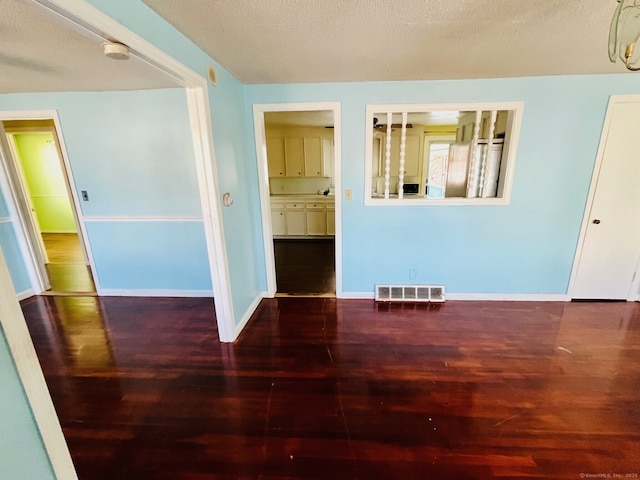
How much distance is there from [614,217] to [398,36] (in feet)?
9.15

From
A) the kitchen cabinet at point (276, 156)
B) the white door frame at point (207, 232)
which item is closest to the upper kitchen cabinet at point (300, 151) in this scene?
the kitchen cabinet at point (276, 156)

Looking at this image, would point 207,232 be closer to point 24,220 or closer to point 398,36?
point 398,36

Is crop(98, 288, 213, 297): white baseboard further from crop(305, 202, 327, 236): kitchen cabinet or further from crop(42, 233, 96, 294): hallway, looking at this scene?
crop(305, 202, 327, 236): kitchen cabinet

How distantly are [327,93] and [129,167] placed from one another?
2.17 meters

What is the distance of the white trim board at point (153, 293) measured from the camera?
331cm

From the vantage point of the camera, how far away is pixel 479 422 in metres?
1.69

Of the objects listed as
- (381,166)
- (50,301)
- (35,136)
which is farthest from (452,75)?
(35,136)

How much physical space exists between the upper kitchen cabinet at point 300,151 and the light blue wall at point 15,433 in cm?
535

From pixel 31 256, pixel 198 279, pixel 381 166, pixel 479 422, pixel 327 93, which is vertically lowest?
pixel 479 422

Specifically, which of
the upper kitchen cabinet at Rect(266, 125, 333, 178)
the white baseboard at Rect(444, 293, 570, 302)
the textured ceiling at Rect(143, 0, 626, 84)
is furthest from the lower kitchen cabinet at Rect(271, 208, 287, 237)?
the white baseboard at Rect(444, 293, 570, 302)

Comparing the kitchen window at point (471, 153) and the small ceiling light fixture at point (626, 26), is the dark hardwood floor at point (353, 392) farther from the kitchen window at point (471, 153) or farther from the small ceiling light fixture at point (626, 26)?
the small ceiling light fixture at point (626, 26)

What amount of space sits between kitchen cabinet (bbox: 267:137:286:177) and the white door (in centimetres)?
462

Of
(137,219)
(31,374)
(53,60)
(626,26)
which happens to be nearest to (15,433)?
(31,374)

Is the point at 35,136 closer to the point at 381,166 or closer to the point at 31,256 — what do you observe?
the point at 31,256
